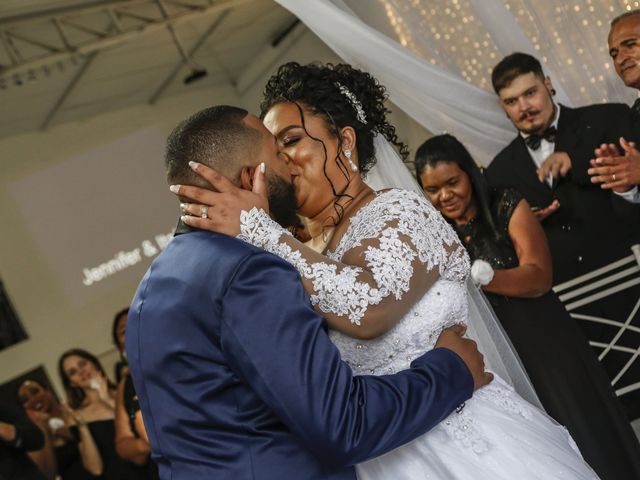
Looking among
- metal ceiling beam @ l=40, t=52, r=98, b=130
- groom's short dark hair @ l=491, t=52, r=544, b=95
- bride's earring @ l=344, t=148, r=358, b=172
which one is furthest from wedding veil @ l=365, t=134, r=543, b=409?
metal ceiling beam @ l=40, t=52, r=98, b=130

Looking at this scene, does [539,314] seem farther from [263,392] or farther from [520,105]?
[263,392]

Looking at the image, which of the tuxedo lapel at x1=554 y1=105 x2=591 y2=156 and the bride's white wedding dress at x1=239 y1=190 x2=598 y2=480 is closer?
the bride's white wedding dress at x1=239 y1=190 x2=598 y2=480

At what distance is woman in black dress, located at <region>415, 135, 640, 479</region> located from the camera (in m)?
3.29

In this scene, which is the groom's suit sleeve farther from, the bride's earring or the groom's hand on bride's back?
the bride's earring

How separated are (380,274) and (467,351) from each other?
0.31 metres

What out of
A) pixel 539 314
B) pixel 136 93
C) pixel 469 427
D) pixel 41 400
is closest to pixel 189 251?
pixel 469 427

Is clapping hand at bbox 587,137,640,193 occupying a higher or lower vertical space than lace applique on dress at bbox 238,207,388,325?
lower

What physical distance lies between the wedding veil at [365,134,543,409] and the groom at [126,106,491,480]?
0.87 meters

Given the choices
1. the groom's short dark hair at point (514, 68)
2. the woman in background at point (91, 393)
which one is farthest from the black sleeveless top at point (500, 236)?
the woman in background at point (91, 393)

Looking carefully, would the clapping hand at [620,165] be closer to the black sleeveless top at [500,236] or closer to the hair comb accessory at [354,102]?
the black sleeveless top at [500,236]

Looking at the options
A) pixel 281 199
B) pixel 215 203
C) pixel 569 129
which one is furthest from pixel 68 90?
pixel 215 203

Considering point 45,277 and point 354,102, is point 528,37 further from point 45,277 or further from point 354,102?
point 45,277

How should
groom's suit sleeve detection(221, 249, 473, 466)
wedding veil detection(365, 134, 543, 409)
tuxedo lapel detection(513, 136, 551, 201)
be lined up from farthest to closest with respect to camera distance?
tuxedo lapel detection(513, 136, 551, 201) → wedding veil detection(365, 134, 543, 409) → groom's suit sleeve detection(221, 249, 473, 466)

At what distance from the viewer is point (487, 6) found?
3.66 metres
